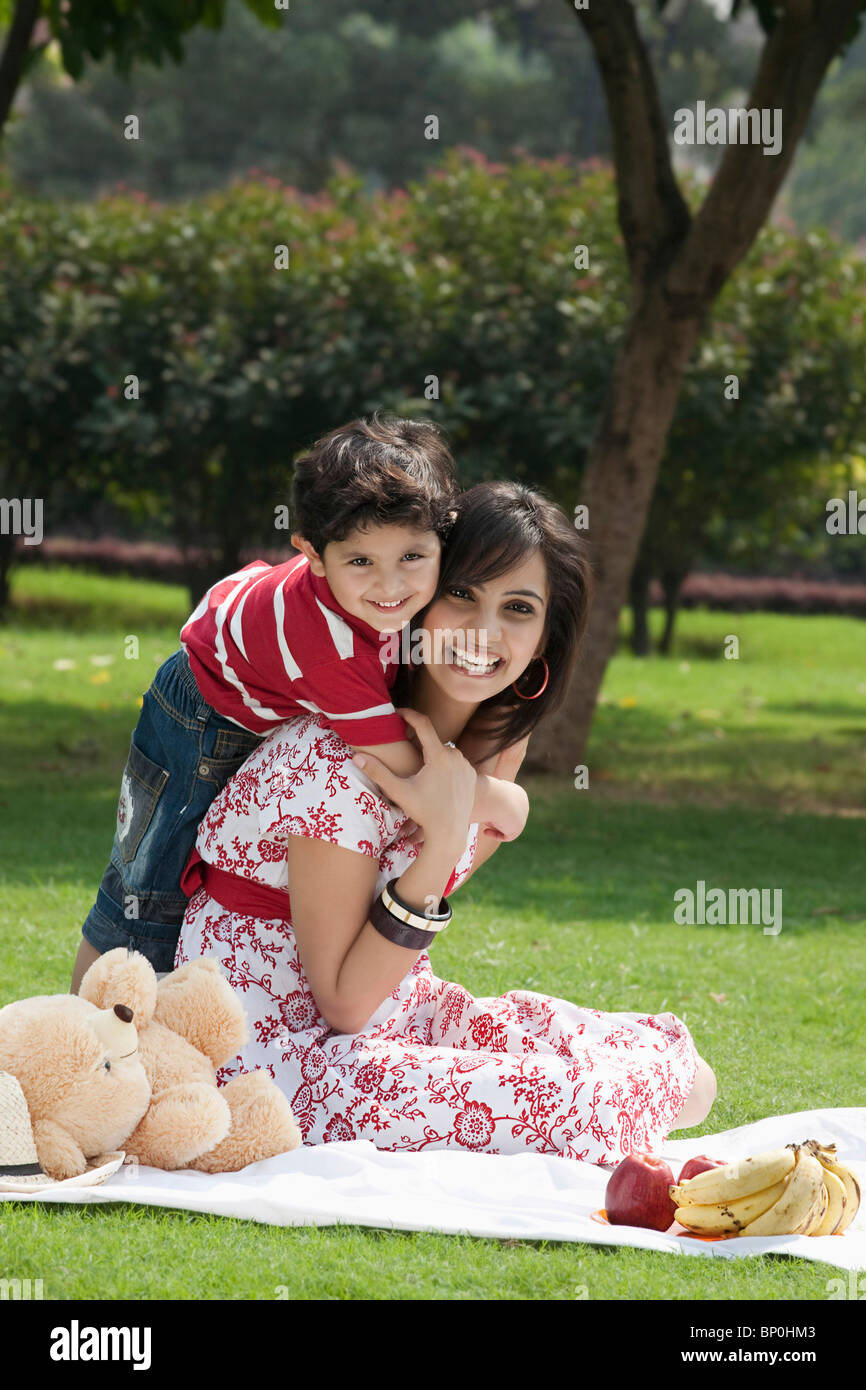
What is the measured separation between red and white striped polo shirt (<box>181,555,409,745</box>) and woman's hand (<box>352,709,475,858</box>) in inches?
2.6

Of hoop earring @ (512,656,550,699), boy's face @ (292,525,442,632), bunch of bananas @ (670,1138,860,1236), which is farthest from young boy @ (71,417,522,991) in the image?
bunch of bananas @ (670,1138,860,1236)

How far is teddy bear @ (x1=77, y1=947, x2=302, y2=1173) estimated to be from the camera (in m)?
2.77

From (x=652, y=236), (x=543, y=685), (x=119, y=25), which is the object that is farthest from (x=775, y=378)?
(x=543, y=685)

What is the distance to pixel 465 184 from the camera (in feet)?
39.5

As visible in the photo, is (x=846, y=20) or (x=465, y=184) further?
(x=465, y=184)

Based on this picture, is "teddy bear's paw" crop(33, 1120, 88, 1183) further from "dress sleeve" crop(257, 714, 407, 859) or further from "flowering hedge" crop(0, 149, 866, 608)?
"flowering hedge" crop(0, 149, 866, 608)

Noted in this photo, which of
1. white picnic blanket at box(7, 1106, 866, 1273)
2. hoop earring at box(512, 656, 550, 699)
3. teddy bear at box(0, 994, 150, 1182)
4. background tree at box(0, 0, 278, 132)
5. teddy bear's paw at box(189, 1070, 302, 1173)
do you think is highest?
background tree at box(0, 0, 278, 132)

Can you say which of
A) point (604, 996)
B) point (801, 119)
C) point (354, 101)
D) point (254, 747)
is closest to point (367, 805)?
point (254, 747)

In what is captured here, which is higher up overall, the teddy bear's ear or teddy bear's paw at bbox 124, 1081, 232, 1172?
the teddy bear's ear

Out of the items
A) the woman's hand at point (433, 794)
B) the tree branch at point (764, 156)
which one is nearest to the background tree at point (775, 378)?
the tree branch at point (764, 156)

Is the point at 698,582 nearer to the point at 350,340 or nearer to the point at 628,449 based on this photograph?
the point at 350,340

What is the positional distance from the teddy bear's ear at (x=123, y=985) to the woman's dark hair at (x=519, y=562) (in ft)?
2.69
